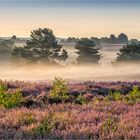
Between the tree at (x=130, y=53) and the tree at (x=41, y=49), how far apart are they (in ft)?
30.5

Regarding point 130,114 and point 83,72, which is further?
point 83,72

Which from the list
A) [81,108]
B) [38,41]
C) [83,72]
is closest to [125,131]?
[81,108]

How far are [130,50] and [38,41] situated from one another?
45.9 feet

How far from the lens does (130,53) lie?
265 feet

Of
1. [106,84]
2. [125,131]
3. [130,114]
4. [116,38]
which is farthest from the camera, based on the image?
[116,38]

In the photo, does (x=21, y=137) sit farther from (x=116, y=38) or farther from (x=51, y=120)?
(x=116, y=38)

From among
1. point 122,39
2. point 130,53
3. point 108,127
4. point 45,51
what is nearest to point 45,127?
point 108,127

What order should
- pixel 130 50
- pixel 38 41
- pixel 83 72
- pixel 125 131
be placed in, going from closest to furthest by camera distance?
pixel 125 131 < pixel 83 72 < pixel 38 41 < pixel 130 50

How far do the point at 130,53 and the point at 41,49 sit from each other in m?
13.9

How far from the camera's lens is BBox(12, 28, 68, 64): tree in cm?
7438

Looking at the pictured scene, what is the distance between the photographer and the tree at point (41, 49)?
74.4 metres

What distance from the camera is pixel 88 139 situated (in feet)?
41.0

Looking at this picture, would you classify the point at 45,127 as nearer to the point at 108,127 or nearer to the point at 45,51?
the point at 108,127

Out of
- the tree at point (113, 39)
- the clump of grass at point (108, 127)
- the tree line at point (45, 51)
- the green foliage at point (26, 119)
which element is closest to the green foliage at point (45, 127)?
the green foliage at point (26, 119)
